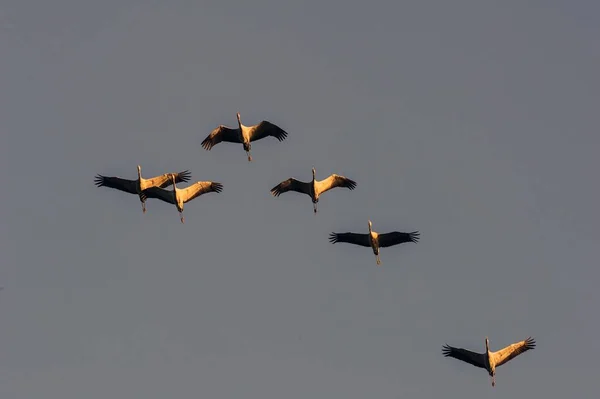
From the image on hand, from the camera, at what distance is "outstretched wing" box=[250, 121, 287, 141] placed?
3669 inches

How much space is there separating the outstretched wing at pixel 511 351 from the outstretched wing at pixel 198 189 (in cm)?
1752

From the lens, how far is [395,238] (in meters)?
92.3

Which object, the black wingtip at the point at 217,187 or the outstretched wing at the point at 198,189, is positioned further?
the black wingtip at the point at 217,187

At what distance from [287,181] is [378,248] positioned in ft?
20.4

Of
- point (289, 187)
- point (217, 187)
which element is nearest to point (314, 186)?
point (289, 187)

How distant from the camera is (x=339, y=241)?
93688mm

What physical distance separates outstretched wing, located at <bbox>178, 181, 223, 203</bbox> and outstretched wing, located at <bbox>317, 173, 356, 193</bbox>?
223 inches

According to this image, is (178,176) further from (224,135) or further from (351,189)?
(351,189)

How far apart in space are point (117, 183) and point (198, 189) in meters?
4.40

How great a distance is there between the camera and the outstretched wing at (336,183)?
9350 cm

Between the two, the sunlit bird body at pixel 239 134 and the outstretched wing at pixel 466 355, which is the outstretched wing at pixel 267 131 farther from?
the outstretched wing at pixel 466 355

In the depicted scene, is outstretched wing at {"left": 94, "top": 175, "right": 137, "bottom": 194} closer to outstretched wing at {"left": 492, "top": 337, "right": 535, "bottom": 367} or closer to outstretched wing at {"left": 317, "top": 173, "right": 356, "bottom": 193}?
outstretched wing at {"left": 317, "top": 173, "right": 356, "bottom": 193}

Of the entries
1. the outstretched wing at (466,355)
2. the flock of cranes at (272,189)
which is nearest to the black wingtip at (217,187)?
the flock of cranes at (272,189)

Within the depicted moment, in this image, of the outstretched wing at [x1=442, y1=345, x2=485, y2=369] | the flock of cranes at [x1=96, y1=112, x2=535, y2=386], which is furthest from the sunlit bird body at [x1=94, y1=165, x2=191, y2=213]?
the outstretched wing at [x1=442, y1=345, x2=485, y2=369]
